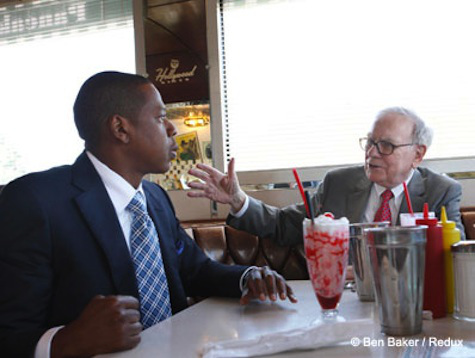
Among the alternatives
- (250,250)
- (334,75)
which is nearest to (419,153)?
(334,75)

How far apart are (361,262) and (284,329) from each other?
326mm

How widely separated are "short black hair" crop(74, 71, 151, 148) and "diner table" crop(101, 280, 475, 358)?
715 millimetres

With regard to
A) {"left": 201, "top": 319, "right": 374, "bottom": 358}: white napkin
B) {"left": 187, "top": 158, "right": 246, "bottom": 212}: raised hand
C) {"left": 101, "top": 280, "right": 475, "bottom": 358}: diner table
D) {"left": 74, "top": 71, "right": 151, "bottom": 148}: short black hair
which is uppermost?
{"left": 74, "top": 71, "right": 151, "bottom": 148}: short black hair

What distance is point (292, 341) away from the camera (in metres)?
0.97

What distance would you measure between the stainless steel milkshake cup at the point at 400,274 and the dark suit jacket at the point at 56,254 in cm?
64

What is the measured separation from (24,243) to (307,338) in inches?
30.9

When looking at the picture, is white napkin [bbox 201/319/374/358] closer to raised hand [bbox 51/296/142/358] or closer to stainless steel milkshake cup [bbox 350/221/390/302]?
raised hand [bbox 51/296/142/358]

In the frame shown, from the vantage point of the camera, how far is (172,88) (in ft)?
11.2

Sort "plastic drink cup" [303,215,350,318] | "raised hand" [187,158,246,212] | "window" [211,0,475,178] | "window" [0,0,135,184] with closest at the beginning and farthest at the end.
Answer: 1. "plastic drink cup" [303,215,350,318]
2. "raised hand" [187,158,246,212]
3. "window" [211,0,475,178]
4. "window" [0,0,135,184]

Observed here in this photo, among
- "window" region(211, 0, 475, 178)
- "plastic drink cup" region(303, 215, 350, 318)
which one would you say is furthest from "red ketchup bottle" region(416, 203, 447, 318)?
"window" region(211, 0, 475, 178)

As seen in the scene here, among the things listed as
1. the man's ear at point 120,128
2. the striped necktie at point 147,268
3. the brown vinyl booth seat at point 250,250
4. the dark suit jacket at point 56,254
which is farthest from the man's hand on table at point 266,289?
the brown vinyl booth seat at point 250,250

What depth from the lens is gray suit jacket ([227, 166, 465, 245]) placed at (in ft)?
8.48

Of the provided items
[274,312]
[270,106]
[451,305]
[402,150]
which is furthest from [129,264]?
[270,106]

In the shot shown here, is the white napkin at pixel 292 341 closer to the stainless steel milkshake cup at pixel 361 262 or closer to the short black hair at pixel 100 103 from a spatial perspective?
the stainless steel milkshake cup at pixel 361 262
